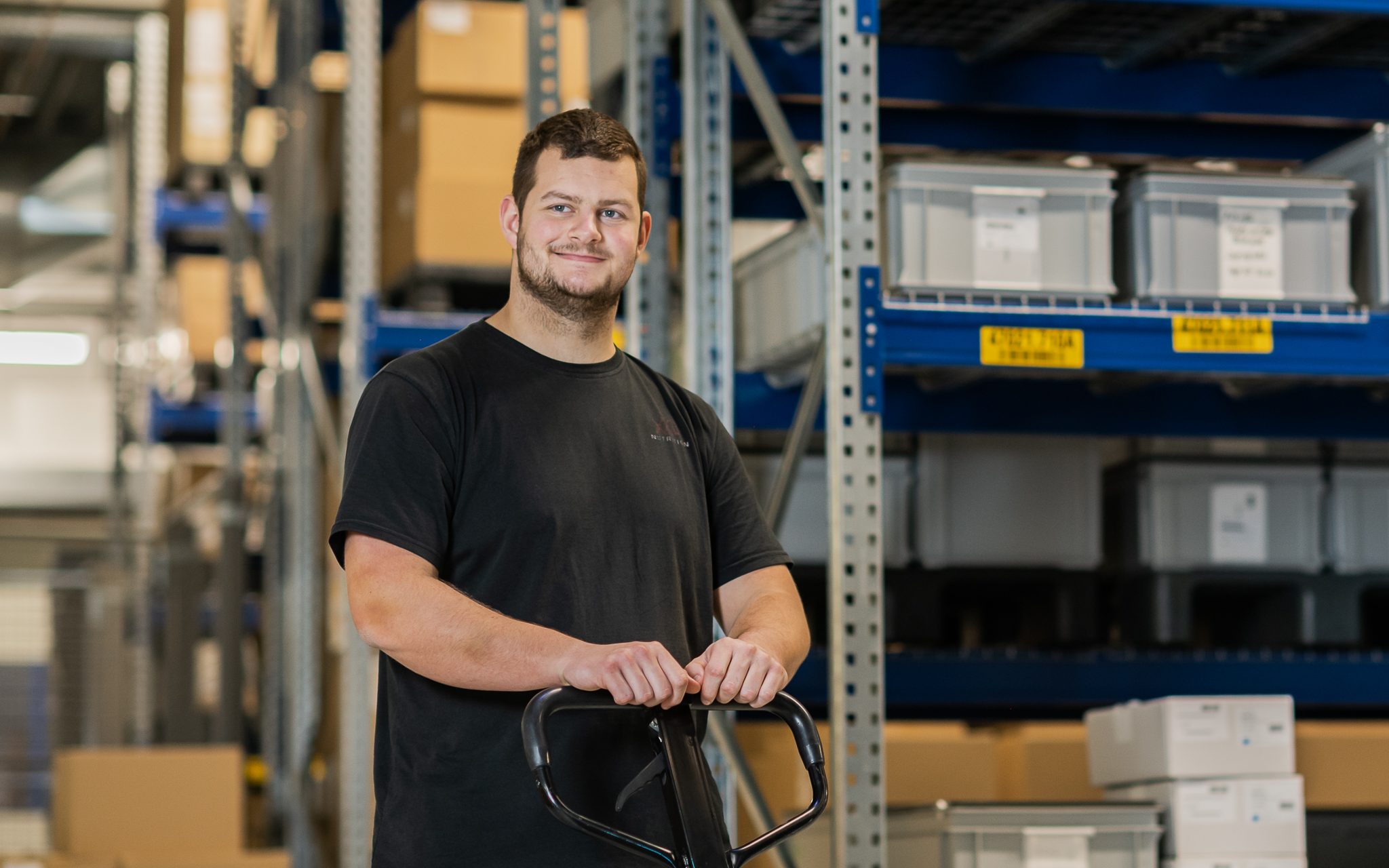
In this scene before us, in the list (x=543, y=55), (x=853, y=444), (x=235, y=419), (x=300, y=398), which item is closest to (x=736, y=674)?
(x=853, y=444)

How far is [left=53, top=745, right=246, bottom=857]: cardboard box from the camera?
588 cm

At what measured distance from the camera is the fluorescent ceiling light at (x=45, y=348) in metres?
15.9

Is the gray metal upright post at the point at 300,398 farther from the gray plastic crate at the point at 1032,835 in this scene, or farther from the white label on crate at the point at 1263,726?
the white label on crate at the point at 1263,726

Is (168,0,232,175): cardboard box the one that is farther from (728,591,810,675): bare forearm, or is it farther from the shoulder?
(728,591,810,675): bare forearm

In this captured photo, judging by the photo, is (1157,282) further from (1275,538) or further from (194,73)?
(194,73)

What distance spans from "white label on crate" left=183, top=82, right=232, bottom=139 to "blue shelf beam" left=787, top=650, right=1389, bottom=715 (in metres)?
5.37

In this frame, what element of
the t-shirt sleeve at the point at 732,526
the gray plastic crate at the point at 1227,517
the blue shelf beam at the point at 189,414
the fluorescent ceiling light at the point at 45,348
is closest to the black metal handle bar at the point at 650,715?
the t-shirt sleeve at the point at 732,526

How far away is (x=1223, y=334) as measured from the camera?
3.70 meters

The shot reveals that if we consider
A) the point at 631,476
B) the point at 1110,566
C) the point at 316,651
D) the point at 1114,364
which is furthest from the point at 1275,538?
the point at 316,651

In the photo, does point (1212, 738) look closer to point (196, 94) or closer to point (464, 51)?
point (464, 51)

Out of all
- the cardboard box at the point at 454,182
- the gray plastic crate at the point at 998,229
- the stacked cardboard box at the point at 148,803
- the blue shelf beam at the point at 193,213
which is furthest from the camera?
the blue shelf beam at the point at 193,213

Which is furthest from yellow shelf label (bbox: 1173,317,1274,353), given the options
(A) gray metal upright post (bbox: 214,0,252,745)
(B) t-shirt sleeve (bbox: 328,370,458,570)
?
(A) gray metal upright post (bbox: 214,0,252,745)

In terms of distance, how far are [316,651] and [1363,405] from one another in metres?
4.49

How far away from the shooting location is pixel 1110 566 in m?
4.79
